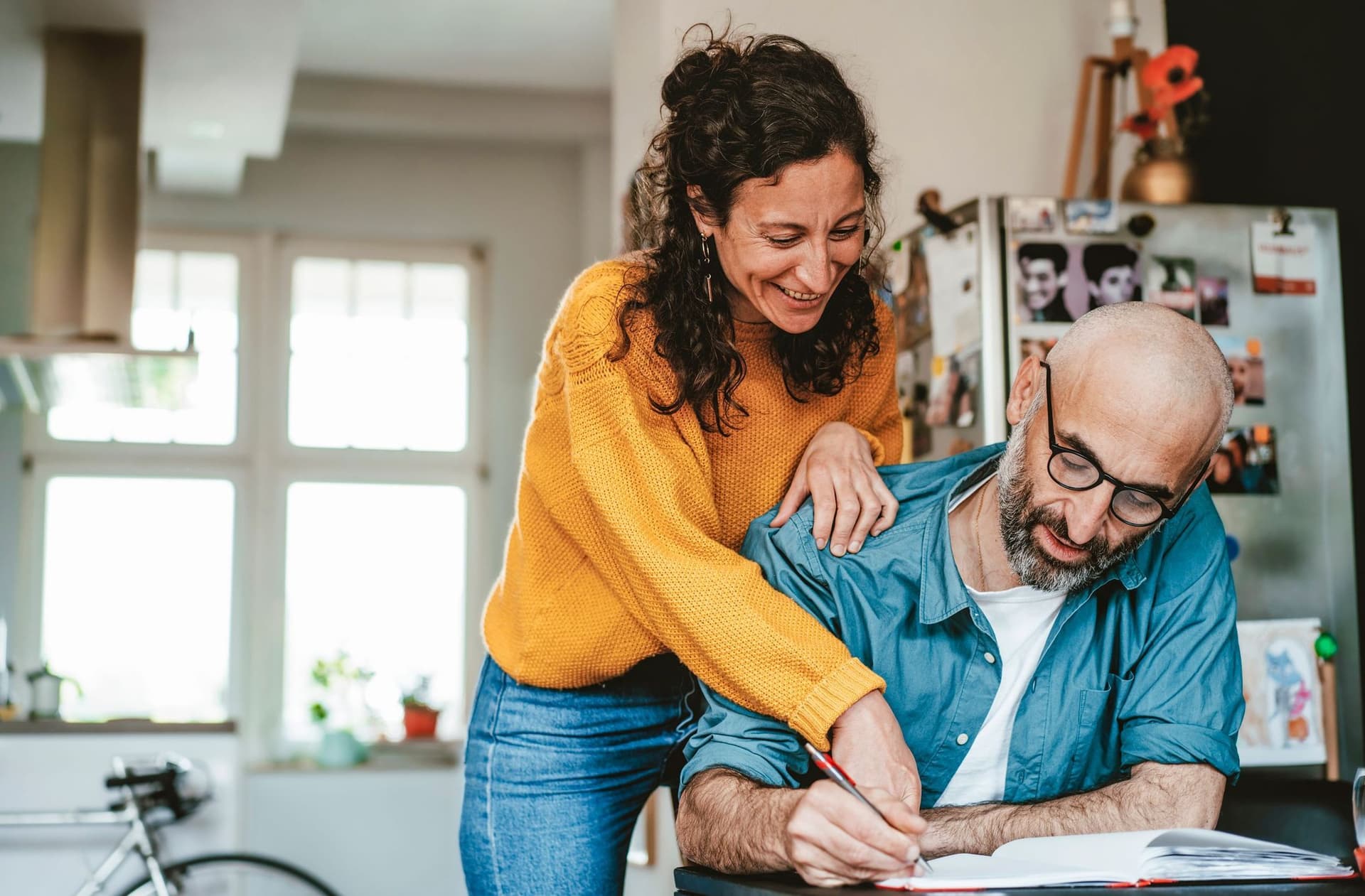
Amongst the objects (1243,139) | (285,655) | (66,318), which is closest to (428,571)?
(285,655)

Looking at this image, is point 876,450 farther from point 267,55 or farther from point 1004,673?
point 267,55

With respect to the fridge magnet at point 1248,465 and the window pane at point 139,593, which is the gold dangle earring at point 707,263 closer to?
the fridge magnet at point 1248,465

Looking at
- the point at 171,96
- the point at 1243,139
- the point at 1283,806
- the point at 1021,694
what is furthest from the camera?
the point at 171,96

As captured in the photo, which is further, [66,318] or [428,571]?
[428,571]

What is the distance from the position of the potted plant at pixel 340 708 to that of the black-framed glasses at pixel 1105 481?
472cm

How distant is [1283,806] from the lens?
151 centimetres

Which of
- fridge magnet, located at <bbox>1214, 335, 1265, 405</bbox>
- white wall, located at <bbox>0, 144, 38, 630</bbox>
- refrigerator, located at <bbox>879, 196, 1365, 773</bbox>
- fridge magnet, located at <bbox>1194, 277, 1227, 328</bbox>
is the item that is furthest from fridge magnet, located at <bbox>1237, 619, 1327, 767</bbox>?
white wall, located at <bbox>0, 144, 38, 630</bbox>

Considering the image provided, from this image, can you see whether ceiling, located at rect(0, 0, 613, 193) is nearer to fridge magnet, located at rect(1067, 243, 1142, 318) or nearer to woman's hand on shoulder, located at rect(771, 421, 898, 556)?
fridge magnet, located at rect(1067, 243, 1142, 318)

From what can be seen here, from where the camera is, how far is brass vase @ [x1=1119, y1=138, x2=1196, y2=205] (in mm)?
2873

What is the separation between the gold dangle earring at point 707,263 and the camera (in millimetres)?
1475

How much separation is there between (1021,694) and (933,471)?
11.3 inches

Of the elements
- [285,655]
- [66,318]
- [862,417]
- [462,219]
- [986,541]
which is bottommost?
[285,655]

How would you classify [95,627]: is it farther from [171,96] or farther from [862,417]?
[862,417]

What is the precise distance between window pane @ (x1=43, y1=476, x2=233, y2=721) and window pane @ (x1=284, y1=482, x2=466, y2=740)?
0.29m
